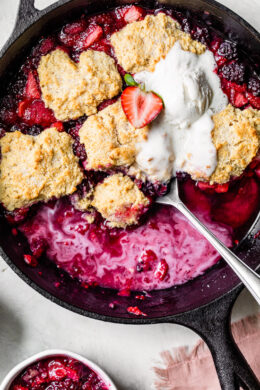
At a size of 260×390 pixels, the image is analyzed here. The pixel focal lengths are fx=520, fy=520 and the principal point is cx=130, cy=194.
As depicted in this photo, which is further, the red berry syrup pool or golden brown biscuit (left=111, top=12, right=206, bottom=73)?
the red berry syrup pool

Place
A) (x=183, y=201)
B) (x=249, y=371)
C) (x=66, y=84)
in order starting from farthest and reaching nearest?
1. (x=183, y=201)
2. (x=66, y=84)
3. (x=249, y=371)

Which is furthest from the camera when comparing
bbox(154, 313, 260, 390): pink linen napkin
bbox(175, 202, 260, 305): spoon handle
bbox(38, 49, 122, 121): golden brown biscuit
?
bbox(154, 313, 260, 390): pink linen napkin

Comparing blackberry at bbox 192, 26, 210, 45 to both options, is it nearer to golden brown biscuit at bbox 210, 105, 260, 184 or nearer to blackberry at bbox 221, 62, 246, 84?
blackberry at bbox 221, 62, 246, 84

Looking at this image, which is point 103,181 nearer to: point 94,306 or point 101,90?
point 101,90

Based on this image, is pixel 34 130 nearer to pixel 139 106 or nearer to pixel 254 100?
pixel 139 106

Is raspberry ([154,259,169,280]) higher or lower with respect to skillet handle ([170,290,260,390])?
higher

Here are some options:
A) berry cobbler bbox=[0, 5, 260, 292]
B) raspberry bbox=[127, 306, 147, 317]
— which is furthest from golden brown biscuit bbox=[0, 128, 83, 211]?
raspberry bbox=[127, 306, 147, 317]

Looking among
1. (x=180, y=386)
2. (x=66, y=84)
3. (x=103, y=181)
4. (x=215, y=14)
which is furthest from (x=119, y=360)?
(x=215, y=14)
